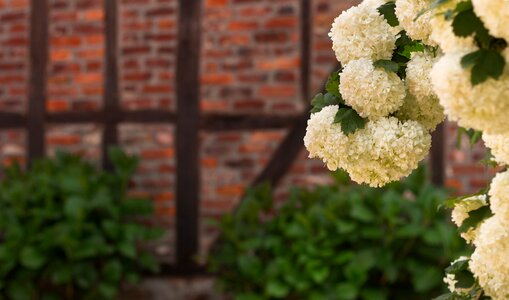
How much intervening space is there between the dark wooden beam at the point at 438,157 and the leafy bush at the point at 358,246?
0.19 metres

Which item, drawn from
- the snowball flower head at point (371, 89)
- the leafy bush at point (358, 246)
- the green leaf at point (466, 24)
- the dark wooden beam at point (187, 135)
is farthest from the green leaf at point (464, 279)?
the dark wooden beam at point (187, 135)

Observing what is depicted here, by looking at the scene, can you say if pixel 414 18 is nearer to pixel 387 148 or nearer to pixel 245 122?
pixel 387 148

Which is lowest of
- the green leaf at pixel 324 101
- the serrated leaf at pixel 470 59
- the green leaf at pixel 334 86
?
the green leaf at pixel 324 101

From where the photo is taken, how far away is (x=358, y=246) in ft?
17.5

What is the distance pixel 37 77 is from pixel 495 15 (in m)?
5.57

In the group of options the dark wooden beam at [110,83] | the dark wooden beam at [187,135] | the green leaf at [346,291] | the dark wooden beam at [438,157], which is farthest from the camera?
the dark wooden beam at [110,83]

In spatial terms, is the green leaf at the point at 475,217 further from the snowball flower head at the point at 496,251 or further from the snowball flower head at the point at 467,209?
the snowball flower head at the point at 496,251

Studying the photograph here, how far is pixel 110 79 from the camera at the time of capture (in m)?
6.40

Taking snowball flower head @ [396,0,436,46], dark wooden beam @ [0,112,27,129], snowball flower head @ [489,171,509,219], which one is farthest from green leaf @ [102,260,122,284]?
snowball flower head @ [489,171,509,219]

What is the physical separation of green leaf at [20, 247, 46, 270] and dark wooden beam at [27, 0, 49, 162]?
0.87 m

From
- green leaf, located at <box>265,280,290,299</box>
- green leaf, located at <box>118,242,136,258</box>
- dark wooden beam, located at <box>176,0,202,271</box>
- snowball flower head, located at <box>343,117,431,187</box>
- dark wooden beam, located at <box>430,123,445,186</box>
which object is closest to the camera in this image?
snowball flower head, located at <box>343,117,431,187</box>

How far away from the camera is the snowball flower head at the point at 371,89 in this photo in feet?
5.40

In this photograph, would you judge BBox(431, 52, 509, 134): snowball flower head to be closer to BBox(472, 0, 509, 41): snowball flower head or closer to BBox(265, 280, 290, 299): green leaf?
BBox(472, 0, 509, 41): snowball flower head

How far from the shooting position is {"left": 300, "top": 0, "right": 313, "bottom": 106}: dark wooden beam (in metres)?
5.93
